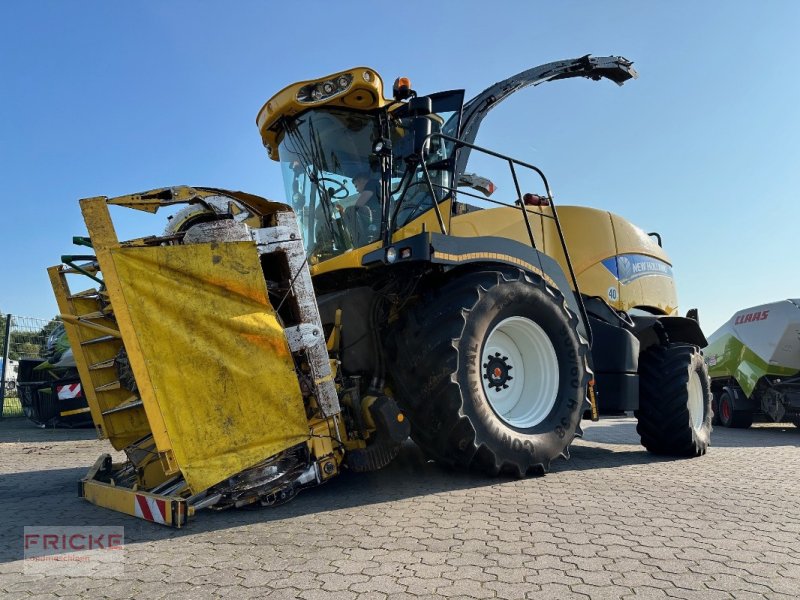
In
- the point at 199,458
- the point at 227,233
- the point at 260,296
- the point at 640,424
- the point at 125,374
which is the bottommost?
the point at 640,424

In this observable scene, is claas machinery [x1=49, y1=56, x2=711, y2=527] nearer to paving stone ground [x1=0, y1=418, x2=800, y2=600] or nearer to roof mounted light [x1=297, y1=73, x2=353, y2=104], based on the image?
roof mounted light [x1=297, y1=73, x2=353, y2=104]

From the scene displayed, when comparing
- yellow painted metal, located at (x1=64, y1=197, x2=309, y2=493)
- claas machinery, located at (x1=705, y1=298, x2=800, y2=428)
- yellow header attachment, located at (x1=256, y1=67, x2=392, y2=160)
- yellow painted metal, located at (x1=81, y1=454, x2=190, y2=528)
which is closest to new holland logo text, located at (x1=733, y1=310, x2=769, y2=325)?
claas machinery, located at (x1=705, y1=298, x2=800, y2=428)

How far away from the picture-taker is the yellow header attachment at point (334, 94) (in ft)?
14.5

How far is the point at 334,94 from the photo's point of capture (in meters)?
4.49

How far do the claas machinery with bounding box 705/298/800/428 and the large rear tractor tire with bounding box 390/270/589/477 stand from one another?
26.0 ft

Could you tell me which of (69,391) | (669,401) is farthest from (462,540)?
(69,391)

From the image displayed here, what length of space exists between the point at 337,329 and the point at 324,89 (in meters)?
1.92

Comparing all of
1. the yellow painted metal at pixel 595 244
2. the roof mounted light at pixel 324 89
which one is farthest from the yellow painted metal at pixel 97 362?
the yellow painted metal at pixel 595 244

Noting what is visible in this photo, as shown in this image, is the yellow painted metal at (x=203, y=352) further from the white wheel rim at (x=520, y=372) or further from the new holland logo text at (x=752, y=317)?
the new holland logo text at (x=752, y=317)

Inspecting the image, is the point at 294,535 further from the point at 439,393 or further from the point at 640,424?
the point at 640,424

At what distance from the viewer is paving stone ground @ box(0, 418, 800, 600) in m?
2.39

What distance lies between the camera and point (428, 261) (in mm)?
4105

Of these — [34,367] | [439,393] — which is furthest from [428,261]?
[34,367]

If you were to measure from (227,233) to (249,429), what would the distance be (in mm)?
1245
